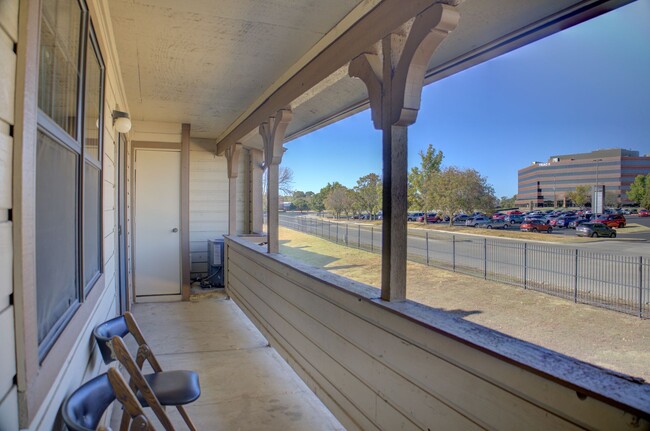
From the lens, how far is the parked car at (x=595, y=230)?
8.53 m

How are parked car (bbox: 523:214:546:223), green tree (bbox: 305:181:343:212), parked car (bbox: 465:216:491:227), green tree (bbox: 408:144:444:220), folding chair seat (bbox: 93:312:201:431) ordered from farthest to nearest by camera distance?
green tree (bbox: 305:181:343:212), parked car (bbox: 465:216:491:227), green tree (bbox: 408:144:444:220), parked car (bbox: 523:214:546:223), folding chair seat (bbox: 93:312:201:431)

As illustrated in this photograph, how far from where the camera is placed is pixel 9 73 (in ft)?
2.38

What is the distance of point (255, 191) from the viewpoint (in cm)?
685

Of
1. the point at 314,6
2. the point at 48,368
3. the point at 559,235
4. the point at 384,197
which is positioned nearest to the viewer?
the point at 48,368

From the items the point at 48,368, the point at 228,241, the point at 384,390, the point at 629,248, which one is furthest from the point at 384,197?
the point at 629,248

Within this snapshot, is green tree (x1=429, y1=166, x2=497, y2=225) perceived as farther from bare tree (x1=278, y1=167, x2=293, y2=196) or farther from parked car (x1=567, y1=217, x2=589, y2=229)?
bare tree (x1=278, y1=167, x2=293, y2=196)

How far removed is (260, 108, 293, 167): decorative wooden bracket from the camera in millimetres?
3607

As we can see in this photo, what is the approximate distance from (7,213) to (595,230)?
11.1m

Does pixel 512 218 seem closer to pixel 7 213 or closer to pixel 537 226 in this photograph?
pixel 537 226

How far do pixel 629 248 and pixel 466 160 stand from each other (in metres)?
8.96

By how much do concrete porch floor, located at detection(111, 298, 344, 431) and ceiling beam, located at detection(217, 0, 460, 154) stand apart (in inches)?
90.9

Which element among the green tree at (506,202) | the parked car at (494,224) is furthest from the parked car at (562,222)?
the parked car at (494,224)

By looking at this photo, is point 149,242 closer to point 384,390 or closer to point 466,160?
point 384,390

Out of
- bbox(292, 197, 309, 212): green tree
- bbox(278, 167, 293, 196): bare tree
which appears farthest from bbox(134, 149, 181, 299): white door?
A: bbox(292, 197, 309, 212): green tree
